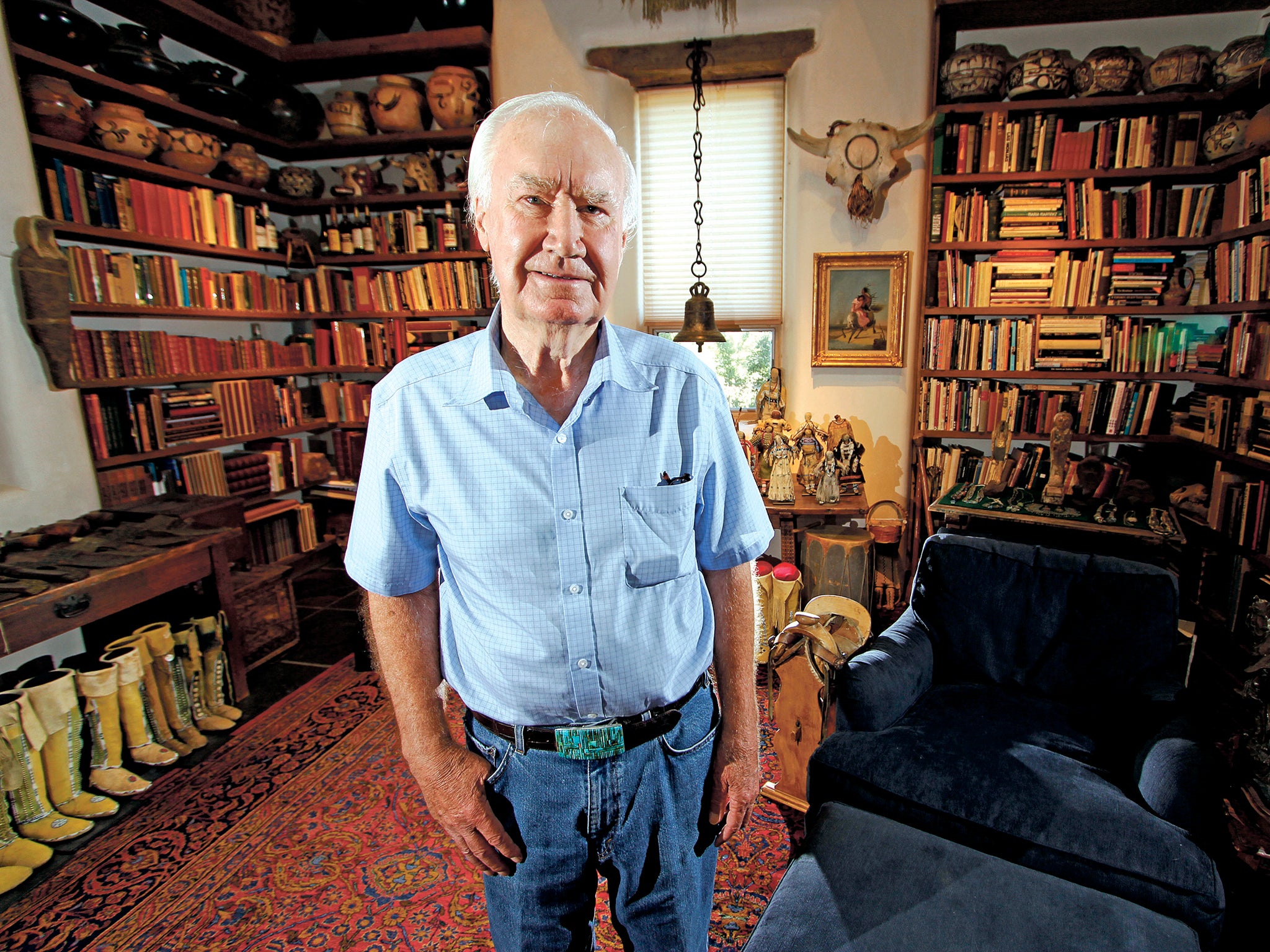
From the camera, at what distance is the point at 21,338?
253cm

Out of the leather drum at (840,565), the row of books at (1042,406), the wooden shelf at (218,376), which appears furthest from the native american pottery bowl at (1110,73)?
the wooden shelf at (218,376)

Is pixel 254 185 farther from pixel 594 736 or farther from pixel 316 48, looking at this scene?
pixel 594 736

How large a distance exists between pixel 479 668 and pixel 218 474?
3.16 meters

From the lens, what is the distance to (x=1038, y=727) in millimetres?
1749

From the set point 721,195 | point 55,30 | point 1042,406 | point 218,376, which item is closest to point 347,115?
point 55,30

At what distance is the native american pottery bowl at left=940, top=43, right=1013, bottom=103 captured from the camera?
297 cm

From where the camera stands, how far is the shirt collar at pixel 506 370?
905 mm

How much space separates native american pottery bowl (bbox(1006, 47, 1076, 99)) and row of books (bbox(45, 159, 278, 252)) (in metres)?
4.09

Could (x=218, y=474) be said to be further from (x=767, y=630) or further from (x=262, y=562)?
(x=767, y=630)

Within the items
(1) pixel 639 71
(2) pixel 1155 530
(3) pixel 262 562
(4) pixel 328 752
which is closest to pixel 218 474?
(3) pixel 262 562

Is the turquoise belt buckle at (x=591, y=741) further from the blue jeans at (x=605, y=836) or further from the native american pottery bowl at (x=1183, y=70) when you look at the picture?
the native american pottery bowl at (x=1183, y=70)

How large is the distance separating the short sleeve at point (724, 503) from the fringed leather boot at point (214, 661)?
248 cm

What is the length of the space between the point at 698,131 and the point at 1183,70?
228 cm

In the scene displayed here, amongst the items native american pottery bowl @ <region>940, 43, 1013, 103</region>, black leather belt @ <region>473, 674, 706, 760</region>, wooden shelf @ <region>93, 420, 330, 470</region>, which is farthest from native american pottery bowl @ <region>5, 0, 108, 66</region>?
native american pottery bowl @ <region>940, 43, 1013, 103</region>
